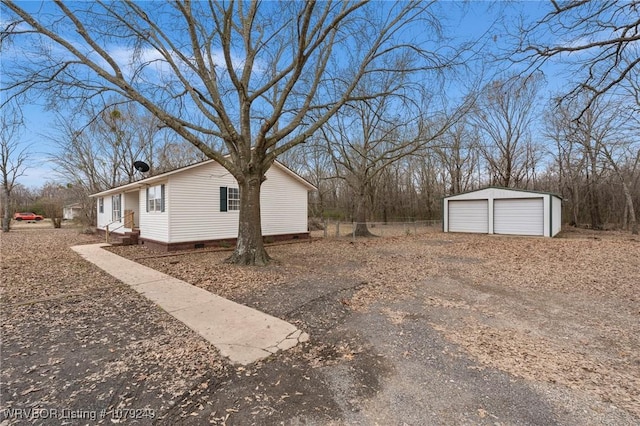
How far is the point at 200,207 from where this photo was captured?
1134 centimetres

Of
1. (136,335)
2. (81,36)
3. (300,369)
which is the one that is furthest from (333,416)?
(81,36)

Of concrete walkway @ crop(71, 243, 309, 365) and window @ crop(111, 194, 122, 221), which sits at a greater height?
window @ crop(111, 194, 122, 221)

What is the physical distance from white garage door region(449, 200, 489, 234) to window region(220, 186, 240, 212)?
1409 centimetres

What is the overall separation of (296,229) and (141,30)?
9891mm

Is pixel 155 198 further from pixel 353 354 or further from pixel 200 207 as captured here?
pixel 353 354

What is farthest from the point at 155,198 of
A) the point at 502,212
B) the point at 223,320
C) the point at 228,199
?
the point at 502,212

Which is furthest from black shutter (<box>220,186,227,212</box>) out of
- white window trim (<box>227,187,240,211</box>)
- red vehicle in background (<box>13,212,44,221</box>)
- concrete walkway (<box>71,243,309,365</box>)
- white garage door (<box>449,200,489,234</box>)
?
red vehicle in background (<box>13,212,44,221</box>)

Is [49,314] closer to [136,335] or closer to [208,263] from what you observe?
[136,335]

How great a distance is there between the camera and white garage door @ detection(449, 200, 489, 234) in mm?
17391

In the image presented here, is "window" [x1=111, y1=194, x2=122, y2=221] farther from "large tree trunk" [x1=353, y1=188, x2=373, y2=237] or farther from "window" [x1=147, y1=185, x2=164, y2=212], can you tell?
"large tree trunk" [x1=353, y1=188, x2=373, y2=237]

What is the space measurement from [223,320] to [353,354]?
1.99 m

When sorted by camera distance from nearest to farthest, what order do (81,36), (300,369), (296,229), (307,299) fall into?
(300,369) < (307,299) < (81,36) < (296,229)

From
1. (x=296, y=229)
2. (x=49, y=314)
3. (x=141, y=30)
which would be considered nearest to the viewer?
(x=49, y=314)

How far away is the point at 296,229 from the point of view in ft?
48.4
